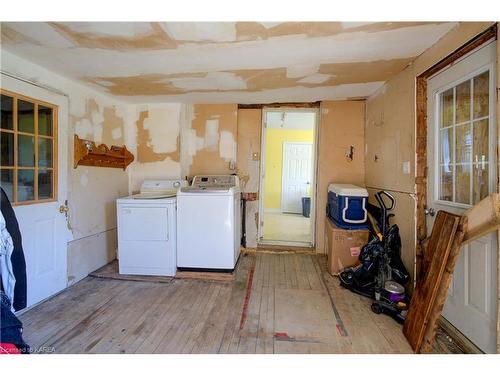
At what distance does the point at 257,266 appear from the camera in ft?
10.8

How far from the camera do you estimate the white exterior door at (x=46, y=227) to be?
2.19 metres

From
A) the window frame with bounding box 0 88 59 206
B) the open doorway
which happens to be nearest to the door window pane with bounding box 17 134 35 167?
the window frame with bounding box 0 88 59 206

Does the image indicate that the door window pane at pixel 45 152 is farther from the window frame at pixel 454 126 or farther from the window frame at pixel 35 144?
the window frame at pixel 454 126

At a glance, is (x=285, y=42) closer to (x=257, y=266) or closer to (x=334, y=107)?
(x=334, y=107)

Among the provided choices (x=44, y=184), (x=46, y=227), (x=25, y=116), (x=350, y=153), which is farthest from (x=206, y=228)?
(x=350, y=153)

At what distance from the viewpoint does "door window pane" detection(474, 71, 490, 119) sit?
159 cm

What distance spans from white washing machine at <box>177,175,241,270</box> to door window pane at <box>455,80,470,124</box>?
2.17 metres

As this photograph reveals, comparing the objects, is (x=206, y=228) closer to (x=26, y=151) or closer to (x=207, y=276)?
(x=207, y=276)

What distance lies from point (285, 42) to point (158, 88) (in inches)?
69.6

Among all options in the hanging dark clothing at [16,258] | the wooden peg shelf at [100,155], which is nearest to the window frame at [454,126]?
the hanging dark clothing at [16,258]

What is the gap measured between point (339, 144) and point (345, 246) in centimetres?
156

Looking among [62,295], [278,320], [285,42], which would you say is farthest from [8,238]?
[285,42]

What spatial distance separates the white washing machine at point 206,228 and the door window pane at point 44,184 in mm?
1253
